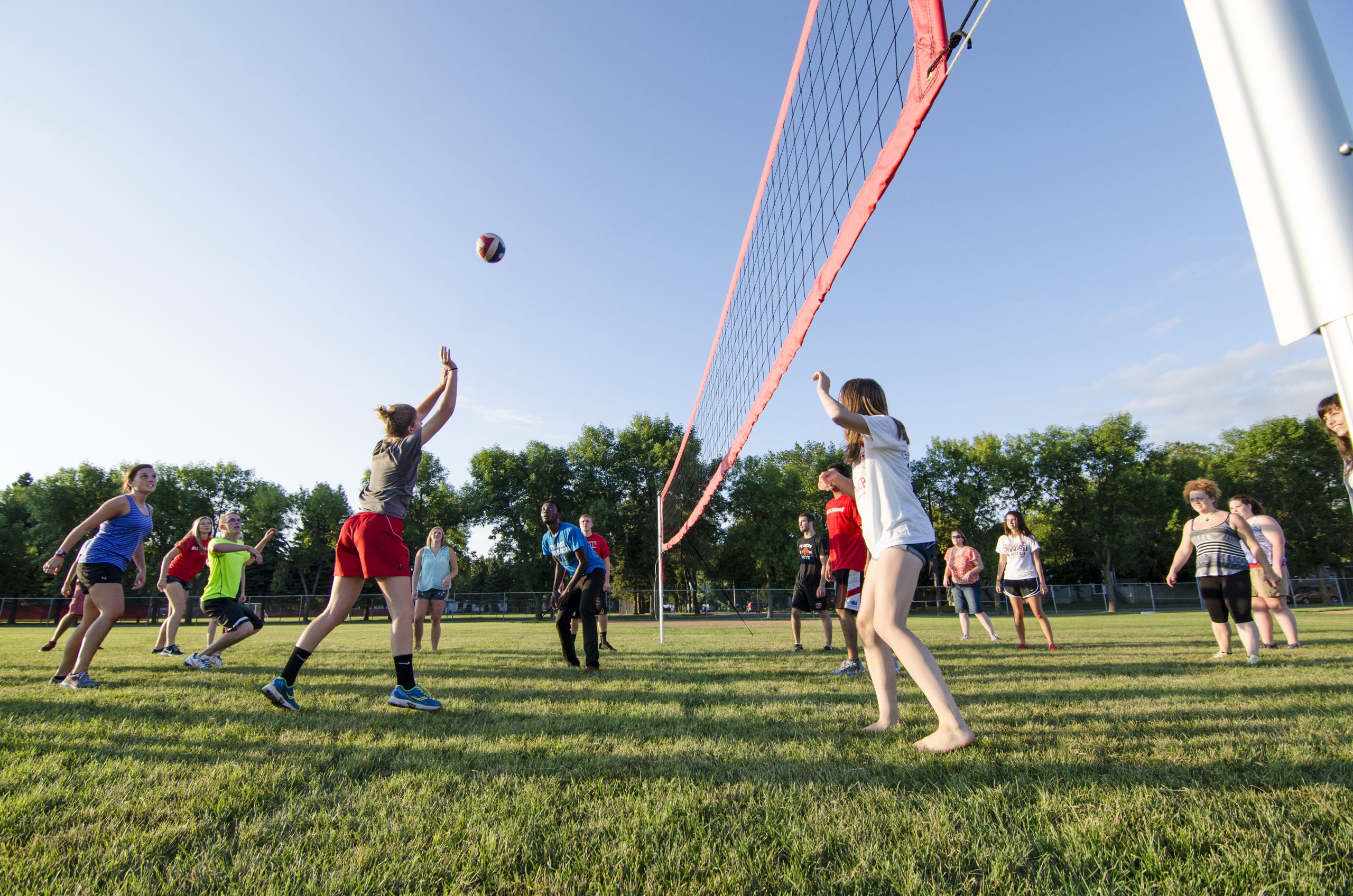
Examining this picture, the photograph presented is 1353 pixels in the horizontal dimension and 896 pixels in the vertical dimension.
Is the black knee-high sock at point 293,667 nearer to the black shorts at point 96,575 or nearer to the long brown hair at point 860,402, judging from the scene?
the black shorts at point 96,575

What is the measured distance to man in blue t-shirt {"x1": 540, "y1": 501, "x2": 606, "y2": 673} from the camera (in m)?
6.55

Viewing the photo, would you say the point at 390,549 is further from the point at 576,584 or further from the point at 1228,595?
the point at 1228,595

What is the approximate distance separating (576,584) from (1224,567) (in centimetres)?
671

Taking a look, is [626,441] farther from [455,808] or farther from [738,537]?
[455,808]

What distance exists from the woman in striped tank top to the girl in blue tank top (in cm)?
998

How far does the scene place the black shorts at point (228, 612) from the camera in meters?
7.08

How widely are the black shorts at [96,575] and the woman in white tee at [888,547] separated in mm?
6209

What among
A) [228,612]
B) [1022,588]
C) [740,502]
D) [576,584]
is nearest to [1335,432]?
[576,584]

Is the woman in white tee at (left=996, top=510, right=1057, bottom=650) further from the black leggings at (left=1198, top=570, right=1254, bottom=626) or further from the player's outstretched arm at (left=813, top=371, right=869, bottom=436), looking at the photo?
the player's outstretched arm at (left=813, top=371, right=869, bottom=436)

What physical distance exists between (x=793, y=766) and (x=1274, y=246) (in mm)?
2479

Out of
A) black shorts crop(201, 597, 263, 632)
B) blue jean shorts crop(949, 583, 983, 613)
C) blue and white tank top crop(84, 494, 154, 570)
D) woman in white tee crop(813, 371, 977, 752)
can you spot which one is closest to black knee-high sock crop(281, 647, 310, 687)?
blue and white tank top crop(84, 494, 154, 570)

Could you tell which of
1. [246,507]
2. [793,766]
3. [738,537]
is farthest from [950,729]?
[246,507]

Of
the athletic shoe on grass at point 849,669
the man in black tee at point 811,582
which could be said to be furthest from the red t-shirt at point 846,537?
the man in black tee at point 811,582

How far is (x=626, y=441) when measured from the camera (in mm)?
47469
